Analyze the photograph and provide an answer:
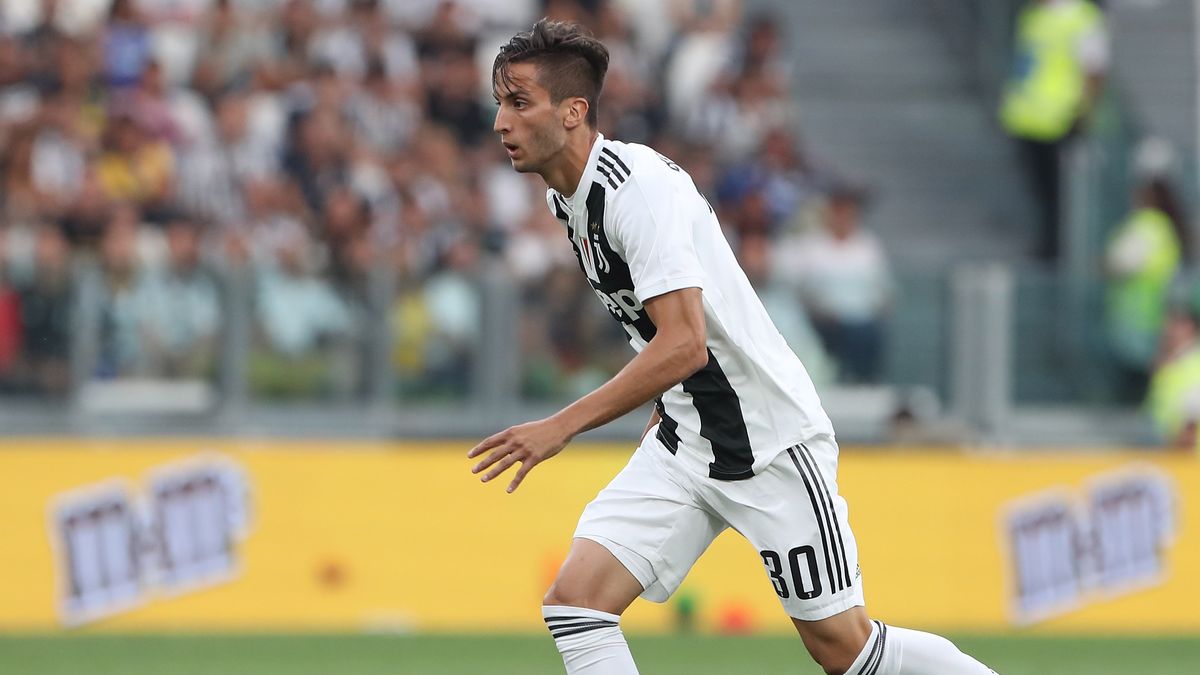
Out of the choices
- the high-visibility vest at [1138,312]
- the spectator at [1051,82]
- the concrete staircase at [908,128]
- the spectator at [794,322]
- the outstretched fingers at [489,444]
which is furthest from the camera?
the concrete staircase at [908,128]

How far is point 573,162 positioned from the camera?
5.61m

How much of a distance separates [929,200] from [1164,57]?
2.73m

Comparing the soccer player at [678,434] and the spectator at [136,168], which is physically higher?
the spectator at [136,168]

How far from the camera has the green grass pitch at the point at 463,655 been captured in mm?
9625

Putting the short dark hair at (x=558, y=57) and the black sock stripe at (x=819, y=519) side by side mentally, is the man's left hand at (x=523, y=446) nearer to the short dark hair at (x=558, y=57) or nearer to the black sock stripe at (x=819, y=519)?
the black sock stripe at (x=819, y=519)

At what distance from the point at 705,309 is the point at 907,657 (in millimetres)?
1181

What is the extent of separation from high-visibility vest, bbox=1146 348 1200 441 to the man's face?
7.65 metres

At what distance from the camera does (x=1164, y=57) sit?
17.2m

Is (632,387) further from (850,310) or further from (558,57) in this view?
(850,310)

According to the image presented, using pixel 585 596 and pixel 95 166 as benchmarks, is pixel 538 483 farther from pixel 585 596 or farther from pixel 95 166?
pixel 585 596

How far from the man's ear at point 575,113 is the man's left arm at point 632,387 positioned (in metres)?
0.58

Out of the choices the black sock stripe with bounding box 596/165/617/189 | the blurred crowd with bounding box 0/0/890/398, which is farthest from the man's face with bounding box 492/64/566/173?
the blurred crowd with bounding box 0/0/890/398

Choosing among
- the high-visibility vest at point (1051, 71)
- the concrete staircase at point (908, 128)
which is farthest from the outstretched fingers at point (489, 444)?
the high-visibility vest at point (1051, 71)

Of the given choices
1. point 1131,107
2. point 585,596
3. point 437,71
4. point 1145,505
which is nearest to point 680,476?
point 585,596
